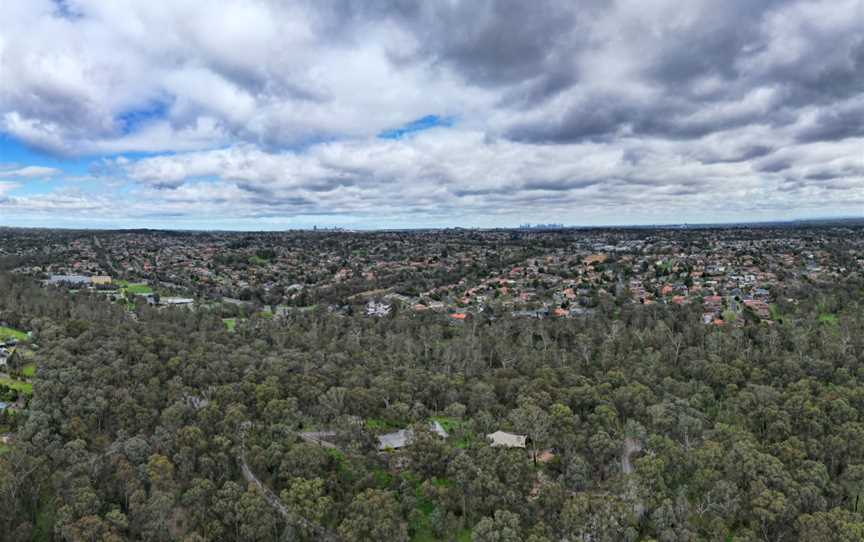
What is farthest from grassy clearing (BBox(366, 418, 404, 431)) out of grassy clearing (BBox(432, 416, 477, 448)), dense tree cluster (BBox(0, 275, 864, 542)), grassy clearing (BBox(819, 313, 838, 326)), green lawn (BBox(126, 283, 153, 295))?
green lawn (BBox(126, 283, 153, 295))

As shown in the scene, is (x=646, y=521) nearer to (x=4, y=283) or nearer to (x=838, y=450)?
(x=838, y=450)

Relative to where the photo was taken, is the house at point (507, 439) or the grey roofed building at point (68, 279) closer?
the house at point (507, 439)

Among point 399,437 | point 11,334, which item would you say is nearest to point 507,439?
point 399,437

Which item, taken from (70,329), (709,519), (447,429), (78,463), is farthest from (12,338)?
(709,519)

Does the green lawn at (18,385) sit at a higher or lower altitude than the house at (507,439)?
higher

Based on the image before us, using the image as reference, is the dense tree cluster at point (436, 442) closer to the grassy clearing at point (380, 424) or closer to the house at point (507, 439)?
the grassy clearing at point (380, 424)

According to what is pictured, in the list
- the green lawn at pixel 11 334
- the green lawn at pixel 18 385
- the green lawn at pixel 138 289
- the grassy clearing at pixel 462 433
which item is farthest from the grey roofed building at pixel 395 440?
the green lawn at pixel 138 289
